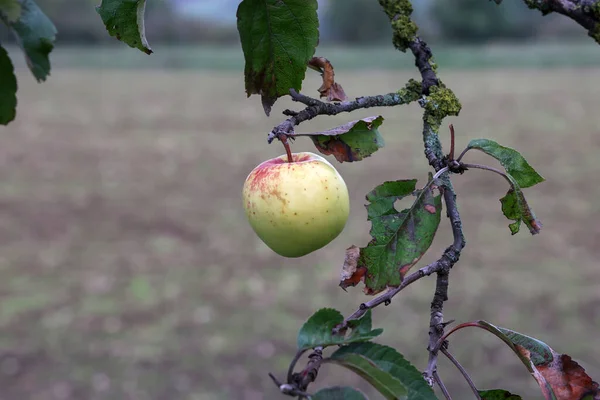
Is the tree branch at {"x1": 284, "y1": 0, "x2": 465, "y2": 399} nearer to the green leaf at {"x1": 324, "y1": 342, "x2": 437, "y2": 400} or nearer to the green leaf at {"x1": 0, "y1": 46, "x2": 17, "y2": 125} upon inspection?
the green leaf at {"x1": 324, "y1": 342, "x2": 437, "y2": 400}

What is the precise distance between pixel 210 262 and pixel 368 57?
1824 centimetres

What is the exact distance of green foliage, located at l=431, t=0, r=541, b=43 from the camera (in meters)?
25.6

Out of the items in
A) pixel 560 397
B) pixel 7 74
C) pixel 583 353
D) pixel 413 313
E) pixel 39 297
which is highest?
pixel 7 74

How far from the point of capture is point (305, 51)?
0.67 m

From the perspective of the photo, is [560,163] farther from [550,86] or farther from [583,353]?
[550,86]

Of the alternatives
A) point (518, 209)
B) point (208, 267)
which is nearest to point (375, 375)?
point (518, 209)

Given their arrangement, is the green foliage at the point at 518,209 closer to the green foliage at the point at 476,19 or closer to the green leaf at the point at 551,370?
the green leaf at the point at 551,370

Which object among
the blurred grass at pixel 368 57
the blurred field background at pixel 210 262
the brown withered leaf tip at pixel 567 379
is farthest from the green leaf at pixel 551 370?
the blurred grass at pixel 368 57

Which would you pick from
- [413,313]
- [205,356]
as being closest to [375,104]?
[205,356]

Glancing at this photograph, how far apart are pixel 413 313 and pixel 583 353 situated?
122cm

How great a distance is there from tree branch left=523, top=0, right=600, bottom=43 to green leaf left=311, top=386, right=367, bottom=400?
44cm

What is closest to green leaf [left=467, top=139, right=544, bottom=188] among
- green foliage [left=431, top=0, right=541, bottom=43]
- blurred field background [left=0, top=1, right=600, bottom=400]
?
blurred field background [left=0, top=1, right=600, bottom=400]

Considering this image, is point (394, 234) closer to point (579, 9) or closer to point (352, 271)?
point (352, 271)

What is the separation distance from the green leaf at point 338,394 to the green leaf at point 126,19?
339 mm
